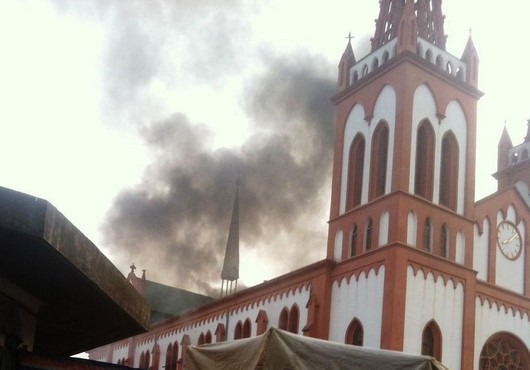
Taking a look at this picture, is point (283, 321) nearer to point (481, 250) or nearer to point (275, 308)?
point (275, 308)

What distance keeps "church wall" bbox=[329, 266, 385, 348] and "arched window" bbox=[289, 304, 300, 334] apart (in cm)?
170

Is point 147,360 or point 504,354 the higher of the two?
point 147,360

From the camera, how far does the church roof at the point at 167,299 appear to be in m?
52.1

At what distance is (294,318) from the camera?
25344 mm

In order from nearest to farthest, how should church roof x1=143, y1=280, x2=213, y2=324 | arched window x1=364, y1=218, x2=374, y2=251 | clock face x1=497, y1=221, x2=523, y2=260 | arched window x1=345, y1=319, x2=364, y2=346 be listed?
1. arched window x1=345, y1=319, x2=364, y2=346
2. arched window x1=364, y1=218, x2=374, y2=251
3. clock face x1=497, y1=221, x2=523, y2=260
4. church roof x1=143, y1=280, x2=213, y2=324

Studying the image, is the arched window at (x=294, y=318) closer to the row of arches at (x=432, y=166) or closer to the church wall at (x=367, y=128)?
the church wall at (x=367, y=128)

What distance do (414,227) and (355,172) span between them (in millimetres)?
3367

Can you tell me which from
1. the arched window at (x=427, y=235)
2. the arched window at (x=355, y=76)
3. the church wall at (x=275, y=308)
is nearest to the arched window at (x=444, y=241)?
the arched window at (x=427, y=235)

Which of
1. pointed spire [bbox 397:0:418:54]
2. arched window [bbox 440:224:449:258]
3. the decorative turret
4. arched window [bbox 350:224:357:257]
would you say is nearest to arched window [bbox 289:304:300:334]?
arched window [bbox 350:224:357:257]

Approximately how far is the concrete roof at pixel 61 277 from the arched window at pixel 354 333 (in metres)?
16.2

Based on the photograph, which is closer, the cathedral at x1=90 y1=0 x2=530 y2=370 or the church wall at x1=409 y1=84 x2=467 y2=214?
the cathedral at x1=90 y1=0 x2=530 y2=370

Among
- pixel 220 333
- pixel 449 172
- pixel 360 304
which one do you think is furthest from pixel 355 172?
pixel 220 333

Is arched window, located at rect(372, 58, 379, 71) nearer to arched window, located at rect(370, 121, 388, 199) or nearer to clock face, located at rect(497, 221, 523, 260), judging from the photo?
arched window, located at rect(370, 121, 388, 199)

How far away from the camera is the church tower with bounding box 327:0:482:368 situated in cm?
2211
